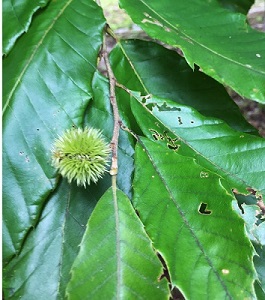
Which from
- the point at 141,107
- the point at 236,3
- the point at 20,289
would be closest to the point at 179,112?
the point at 141,107

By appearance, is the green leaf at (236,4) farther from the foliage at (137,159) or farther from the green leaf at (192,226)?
the green leaf at (192,226)

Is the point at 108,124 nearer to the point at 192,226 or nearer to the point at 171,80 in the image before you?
the point at 171,80

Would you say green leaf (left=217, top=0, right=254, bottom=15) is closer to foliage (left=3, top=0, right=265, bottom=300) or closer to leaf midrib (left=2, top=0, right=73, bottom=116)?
foliage (left=3, top=0, right=265, bottom=300)

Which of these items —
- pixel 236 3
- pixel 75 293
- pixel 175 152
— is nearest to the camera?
pixel 75 293

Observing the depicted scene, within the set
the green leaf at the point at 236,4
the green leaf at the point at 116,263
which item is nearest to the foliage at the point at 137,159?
the green leaf at the point at 116,263

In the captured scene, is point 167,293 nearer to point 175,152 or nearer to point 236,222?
point 236,222
